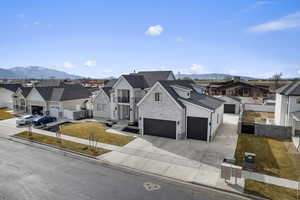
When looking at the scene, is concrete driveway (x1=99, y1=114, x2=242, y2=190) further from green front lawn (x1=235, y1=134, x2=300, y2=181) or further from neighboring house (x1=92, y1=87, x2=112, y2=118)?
neighboring house (x1=92, y1=87, x2=112, y2=118)

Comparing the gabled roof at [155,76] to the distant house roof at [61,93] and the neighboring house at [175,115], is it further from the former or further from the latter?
the distant house roof at [61,93]

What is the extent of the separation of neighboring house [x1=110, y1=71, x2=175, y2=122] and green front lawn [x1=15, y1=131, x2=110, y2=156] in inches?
399

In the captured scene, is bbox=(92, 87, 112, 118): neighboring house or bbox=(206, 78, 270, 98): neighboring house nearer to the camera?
bbox=(92, 87, 112, 118): neighboring house

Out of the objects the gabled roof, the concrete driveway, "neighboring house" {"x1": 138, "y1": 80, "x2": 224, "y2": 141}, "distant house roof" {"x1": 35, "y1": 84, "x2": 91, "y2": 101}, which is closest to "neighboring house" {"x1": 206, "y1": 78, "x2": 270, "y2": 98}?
the gabled roof

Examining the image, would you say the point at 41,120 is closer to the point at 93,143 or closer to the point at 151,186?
the point at 93,143

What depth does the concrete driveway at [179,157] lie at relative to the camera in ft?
39.7

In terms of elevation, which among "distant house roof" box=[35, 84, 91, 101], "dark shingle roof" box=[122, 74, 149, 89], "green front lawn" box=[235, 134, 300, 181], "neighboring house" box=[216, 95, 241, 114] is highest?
"dark shingle roof" box=[122, 74, 149, 89]

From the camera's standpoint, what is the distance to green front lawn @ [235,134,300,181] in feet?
40.8

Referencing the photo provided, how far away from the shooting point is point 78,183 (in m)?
11.0

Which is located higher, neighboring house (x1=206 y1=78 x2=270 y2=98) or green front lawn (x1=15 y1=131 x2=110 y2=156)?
neighboring house (x1=206 y1=78 x2=270 y2=98)

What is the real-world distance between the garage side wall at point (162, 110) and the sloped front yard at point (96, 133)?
3.03 metres

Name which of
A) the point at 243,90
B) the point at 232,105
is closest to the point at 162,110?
the point at 232,105

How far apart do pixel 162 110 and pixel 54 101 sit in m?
21.1

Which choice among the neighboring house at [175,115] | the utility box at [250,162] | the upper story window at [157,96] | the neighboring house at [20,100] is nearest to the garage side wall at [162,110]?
the neighboring house at [175,115]
